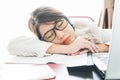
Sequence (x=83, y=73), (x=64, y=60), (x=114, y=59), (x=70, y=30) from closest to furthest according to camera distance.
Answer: (x=114, y=59)
(x=83, y=73)
(x=64, y=60)
(x=70, y=30)

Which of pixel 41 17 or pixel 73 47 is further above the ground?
pixel 41 17

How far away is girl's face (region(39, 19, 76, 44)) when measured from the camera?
93 cm

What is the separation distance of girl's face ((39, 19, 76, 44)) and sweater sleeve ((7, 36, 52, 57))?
60 millimetres

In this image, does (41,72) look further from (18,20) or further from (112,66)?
(18,20)

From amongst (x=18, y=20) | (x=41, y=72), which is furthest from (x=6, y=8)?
(x=41, y=72)

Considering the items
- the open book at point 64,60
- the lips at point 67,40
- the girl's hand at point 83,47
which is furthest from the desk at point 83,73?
the lips at point 67,40

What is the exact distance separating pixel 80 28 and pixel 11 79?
0.65 meters

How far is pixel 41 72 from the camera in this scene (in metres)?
0.57

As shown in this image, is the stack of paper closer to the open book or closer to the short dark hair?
the open book

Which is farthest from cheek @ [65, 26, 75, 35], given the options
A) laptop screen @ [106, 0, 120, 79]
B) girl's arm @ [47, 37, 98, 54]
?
laptop screen @ [106, 0, 120, 79]

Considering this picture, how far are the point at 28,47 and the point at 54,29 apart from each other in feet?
0.44

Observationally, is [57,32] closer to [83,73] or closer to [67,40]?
[67,40]

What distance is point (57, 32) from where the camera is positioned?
3.06 feet

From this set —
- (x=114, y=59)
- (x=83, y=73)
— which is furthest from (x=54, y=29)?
(x=114, y=59)
